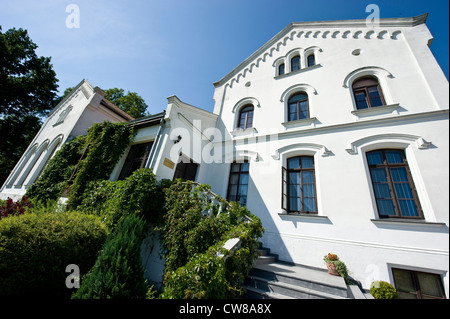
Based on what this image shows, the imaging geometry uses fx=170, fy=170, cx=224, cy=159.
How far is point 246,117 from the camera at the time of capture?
9.02 m

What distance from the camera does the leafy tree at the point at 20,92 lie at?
14.7m

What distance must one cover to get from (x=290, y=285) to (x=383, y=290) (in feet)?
6.85

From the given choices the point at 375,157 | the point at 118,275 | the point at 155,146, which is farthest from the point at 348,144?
the point at 118,275

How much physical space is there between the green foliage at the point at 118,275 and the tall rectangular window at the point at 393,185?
6482mm

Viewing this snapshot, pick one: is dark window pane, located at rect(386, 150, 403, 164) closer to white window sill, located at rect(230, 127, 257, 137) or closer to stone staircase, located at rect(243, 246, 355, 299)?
stone staircase, located at rect(243, 246, 355, 299)

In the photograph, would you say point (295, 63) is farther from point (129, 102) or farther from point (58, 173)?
point (129, 102)

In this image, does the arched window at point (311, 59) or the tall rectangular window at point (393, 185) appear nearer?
the tall rectangular window at point (393, 185)

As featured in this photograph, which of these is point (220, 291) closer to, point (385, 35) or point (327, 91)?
point (327, 91)

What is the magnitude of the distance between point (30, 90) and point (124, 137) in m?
16.4

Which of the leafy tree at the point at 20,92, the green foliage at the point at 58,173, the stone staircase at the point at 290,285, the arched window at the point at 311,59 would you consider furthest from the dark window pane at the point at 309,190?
the leafy tree at the point at 20,92

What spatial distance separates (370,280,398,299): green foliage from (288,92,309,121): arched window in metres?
5.90

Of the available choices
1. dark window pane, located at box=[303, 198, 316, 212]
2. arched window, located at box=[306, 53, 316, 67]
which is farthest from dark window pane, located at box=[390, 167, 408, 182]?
A: arched window, located at box=[306, 53, 316, 67]

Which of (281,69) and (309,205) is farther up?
(281,69)

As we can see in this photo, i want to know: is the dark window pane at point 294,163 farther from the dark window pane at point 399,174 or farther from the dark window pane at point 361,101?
the dark window pane at point 361,101
